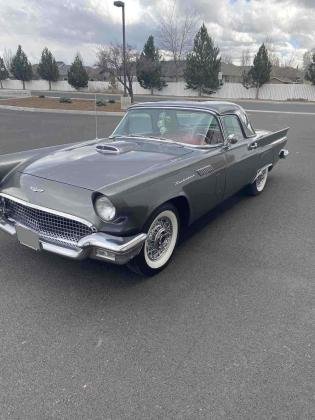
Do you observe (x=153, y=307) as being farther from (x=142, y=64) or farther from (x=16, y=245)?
(x=142, y=64)

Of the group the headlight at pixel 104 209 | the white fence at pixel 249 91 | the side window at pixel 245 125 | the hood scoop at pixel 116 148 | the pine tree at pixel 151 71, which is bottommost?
the headlight at pixel 104 209

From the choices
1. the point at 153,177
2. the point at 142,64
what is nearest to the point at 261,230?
the point at 153,177

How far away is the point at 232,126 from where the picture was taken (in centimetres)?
452

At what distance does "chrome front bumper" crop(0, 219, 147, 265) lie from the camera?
2594 millimetres

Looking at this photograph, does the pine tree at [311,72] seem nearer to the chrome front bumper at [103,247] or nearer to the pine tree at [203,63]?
the pine tree at [203,63]

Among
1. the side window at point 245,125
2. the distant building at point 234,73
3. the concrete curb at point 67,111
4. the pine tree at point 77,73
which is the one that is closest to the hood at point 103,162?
the side window at point 245,125

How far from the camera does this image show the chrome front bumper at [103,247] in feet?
8.51

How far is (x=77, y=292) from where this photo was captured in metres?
2.96

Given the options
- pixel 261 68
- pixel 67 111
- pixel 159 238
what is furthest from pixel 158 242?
pixel 261 68

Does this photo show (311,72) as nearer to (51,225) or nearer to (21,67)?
(21,67)

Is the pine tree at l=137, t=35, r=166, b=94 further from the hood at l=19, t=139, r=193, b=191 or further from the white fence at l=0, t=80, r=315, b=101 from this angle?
the hood at l=19, t=139, r=193, b=191

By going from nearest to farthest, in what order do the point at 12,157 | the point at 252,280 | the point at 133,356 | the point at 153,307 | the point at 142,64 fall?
the point at 133,356, the point at 153,307, the point at 252,280, the point at 12,157, the point at 142,64

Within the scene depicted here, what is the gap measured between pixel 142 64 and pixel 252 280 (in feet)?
111

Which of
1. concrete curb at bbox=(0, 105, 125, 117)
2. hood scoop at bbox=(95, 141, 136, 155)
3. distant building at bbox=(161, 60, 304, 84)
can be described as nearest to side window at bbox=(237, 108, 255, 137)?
hood scoop at bbox=(95, 141, 136, 155)
